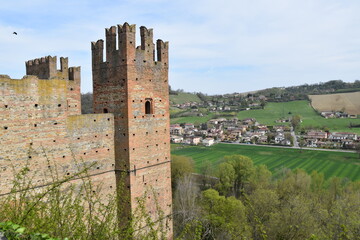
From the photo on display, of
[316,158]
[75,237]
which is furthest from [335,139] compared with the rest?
[75,237]

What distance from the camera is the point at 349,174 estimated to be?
51.0 metres

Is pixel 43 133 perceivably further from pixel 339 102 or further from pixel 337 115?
pixel 339 102

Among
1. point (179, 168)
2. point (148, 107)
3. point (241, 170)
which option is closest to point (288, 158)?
point (241, 170)

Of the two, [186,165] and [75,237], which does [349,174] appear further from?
[75,237]

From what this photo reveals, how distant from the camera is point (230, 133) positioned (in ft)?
326

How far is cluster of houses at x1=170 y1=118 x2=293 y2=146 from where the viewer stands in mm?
88438

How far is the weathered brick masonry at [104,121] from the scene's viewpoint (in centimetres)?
1139

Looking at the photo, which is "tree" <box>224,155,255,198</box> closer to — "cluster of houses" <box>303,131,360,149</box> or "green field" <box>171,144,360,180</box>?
"green field" <box>171,144,360,180</box>

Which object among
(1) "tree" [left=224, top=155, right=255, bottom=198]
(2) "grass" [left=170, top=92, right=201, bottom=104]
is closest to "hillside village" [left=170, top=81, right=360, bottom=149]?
(2) "grass" [left=170, top=92, right=201, bottom=104]

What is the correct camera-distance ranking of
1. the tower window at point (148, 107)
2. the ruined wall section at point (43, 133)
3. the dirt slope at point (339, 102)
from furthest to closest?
the dirt slope at point (339, 102) < the tower window at point (148, 107) < the ruined wall section at point (43, 133)

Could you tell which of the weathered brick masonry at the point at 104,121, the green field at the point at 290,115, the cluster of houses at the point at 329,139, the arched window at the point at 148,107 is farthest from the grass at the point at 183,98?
the arched window at the point at 148,107

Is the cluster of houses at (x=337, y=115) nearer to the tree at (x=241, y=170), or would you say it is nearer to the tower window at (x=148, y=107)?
Answer: the tree at (x=241, y=170)

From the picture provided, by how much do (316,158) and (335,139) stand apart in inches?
850

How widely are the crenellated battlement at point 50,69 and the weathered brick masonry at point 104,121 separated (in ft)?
0.19
